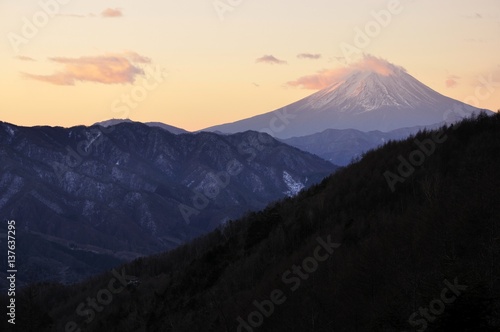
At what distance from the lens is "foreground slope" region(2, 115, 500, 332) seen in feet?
66.8

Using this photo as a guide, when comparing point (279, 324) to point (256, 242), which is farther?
point (256, 242)

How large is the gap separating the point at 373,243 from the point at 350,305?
4781 mm

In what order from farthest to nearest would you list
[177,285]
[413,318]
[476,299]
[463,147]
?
[177,285]
[463,147]
[413,318]
[476,299]

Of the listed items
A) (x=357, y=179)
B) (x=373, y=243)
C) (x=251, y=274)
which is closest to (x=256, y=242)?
(x=251, y=274)

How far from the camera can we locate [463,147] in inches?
1612

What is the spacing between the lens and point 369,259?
30.6 metres

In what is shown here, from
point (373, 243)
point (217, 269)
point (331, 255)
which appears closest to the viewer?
point (373, 243)

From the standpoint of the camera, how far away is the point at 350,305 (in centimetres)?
2877

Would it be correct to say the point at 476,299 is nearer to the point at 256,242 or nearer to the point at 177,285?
the point at 256,242

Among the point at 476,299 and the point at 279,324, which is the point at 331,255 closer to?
the point at 279,324

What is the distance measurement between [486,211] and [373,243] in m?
6.60

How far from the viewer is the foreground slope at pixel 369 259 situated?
66.8 ft

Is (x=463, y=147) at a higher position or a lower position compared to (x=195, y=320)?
higher

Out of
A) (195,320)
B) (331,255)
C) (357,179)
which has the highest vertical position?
(357,179)
